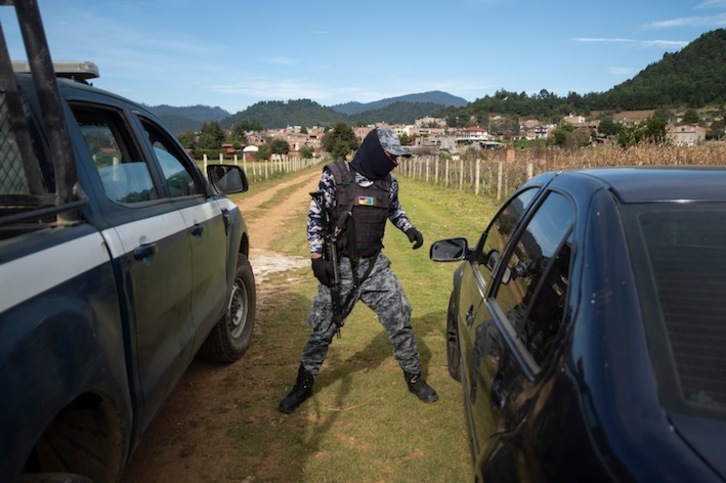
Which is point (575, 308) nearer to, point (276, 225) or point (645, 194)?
point (645, 194)

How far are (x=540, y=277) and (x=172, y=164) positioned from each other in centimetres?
241

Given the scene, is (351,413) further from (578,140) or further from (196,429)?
(578,140)

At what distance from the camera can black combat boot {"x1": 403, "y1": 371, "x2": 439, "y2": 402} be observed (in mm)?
3689

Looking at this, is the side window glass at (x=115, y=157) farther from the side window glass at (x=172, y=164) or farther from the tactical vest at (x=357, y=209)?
the tactical vest at (x=357, y=209)

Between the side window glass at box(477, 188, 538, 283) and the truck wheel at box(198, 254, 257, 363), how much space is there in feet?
6.24

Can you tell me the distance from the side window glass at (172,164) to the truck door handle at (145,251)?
0.90 metres

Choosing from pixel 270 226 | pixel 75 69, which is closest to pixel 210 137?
pixel 270 226

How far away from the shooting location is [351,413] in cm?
354

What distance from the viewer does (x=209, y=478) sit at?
2836 mm

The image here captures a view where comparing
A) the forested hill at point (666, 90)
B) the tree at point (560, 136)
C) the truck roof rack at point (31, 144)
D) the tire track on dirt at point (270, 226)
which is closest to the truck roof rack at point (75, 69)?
the truck roof rack at point (31, 144)

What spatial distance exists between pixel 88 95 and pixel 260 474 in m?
2.08

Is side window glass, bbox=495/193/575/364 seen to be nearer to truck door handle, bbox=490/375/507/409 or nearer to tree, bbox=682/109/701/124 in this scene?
truck door handle, bbox=490/375/507/409

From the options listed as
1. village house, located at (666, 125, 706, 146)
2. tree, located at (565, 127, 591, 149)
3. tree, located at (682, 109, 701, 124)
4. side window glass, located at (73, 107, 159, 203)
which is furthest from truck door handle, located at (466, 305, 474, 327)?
tree, located at (682, 109, 701, 124)

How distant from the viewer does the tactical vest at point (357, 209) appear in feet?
11.2
